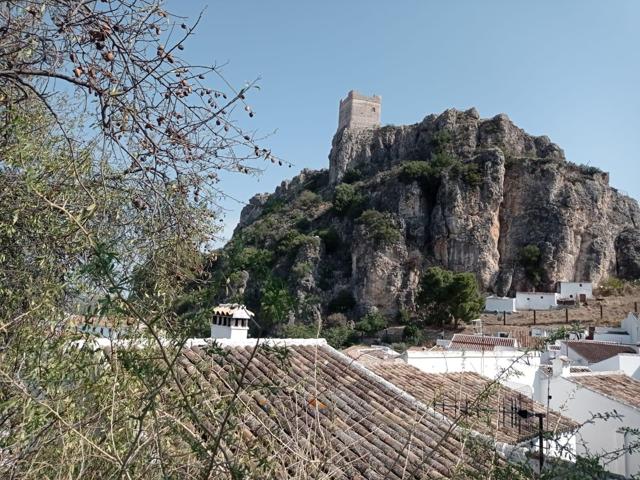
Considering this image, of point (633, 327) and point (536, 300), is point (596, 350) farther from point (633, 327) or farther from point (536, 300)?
point (536, 300)

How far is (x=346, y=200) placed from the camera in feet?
149

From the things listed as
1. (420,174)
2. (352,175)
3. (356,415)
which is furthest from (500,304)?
(356,415)

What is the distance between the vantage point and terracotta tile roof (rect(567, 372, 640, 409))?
32.2 feet

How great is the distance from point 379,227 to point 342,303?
653 cm

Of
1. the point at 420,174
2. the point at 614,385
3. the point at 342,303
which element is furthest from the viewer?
the point at 420,174

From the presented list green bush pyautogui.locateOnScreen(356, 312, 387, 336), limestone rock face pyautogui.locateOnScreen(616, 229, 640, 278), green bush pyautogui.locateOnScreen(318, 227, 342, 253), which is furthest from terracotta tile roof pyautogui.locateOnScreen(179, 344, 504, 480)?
limestone rock face pyautogui.locateOnScreen(616, 229, 640, 278)

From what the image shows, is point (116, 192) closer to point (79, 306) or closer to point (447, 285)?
point (79, 306)

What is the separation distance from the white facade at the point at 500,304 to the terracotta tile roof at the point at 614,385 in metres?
23.7

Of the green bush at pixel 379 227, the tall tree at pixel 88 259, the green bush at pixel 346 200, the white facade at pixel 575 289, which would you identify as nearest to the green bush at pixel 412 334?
the green bush at pixel 379 227

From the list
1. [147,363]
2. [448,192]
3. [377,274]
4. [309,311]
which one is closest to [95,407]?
[147,363]

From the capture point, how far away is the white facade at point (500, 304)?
3534 centimetres

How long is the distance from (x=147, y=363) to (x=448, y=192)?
40098mm

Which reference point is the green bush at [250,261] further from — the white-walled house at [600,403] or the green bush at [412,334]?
the green bush at [412,334]

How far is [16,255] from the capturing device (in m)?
2.98
